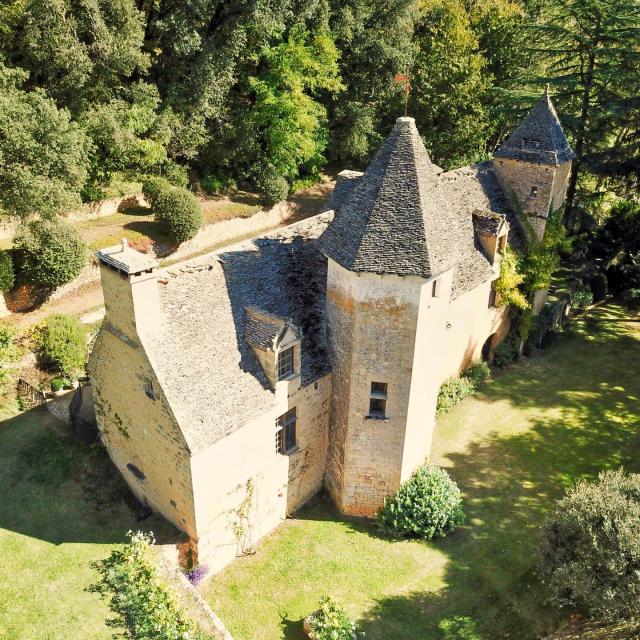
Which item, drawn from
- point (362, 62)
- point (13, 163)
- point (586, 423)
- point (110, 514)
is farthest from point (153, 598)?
point (362, 62)

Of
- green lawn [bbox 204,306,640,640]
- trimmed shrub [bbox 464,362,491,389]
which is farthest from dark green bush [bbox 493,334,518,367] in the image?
green lawn [bbox 204,306,640,640]

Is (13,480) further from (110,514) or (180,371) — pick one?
(180,371)

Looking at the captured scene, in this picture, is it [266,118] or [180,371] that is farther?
[266,118]

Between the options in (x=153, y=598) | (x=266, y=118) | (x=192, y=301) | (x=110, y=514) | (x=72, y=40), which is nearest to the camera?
(x=153, y=598)

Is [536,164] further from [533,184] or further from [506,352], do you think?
[506,352]

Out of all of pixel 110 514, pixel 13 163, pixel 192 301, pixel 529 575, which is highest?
pixel 13 163

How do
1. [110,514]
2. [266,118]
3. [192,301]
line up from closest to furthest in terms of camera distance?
[192,301]
[110,514]
[266,118]

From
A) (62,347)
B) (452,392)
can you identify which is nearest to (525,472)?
(452,392)
